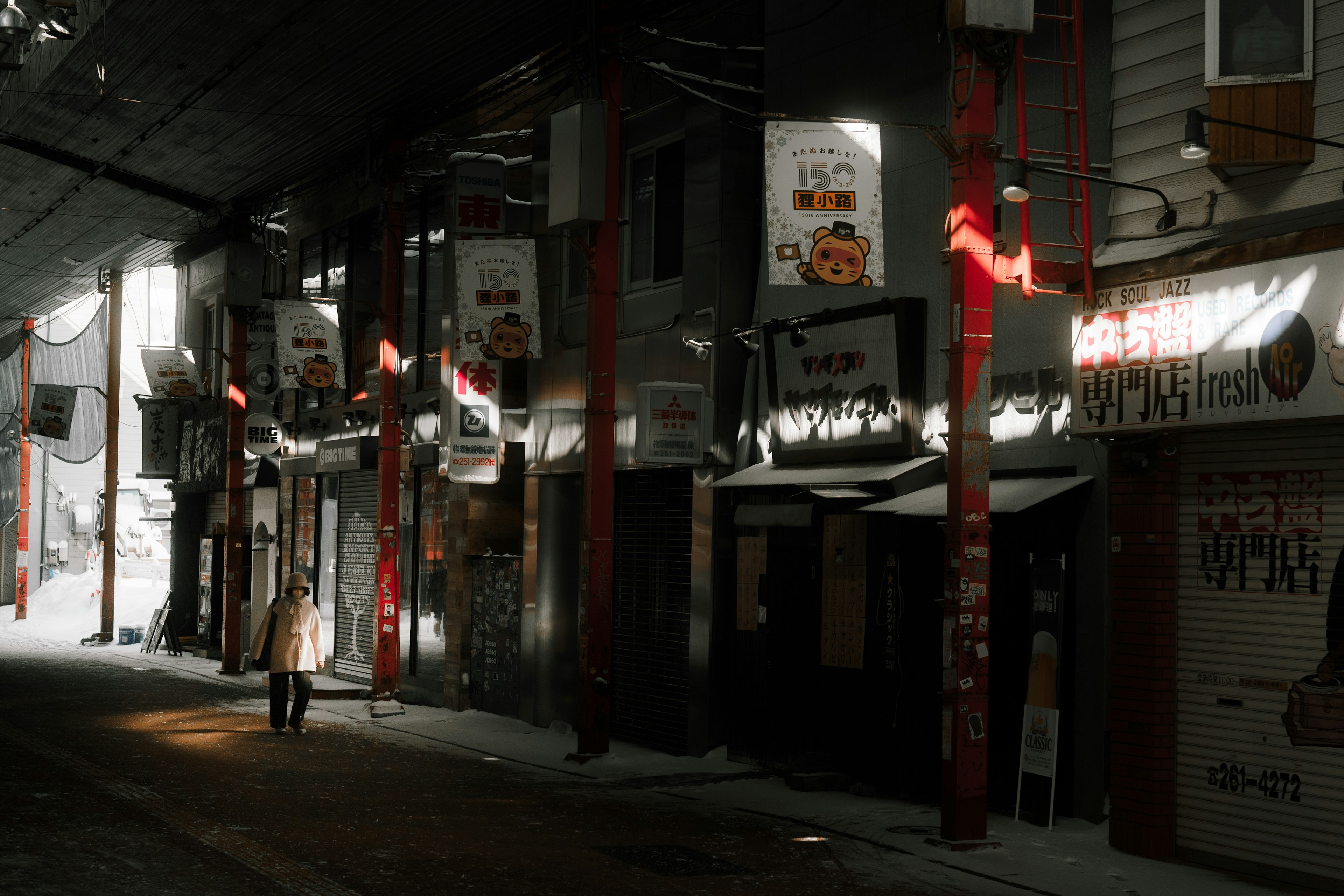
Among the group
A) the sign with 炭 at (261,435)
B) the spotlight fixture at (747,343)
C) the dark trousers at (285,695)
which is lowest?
the dark trousers at (285,695)

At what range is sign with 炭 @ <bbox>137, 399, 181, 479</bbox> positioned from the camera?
3391 cm

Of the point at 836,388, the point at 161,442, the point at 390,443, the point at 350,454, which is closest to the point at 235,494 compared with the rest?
the point at 350,454

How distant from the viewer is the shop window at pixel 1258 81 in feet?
30.9

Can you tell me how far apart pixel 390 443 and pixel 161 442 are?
52.5ft

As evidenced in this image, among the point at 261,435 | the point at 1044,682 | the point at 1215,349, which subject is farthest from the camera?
the point at 261,435

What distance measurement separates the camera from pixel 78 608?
4119cm

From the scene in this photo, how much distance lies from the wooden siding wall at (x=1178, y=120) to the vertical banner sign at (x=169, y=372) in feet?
77.8

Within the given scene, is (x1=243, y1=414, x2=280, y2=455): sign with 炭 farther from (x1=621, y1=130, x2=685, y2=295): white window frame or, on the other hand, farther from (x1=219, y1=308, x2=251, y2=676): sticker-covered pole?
(x1=621, y1=130, x2=685, y2=295): white window frame

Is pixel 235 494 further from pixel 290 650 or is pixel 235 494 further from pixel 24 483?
pixel 24 483

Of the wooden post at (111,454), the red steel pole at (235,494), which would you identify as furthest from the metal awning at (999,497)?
the wooden post at (111,454)

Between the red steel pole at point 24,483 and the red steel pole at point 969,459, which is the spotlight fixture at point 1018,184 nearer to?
the red steel pole at point 969,459

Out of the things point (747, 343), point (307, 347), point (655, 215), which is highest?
point (655, 215)

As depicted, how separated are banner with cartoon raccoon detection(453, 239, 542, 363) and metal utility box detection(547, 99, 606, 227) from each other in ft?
9.17

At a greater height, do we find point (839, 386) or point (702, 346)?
point (702, 346)
